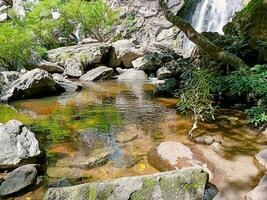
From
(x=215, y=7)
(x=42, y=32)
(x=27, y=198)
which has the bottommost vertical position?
(x=27, y=198)

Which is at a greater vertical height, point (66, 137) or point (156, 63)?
point (156, 63)

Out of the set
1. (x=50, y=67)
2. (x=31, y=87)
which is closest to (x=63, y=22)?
(x=50, y=67)

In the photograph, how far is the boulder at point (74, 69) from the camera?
18828 millimetres

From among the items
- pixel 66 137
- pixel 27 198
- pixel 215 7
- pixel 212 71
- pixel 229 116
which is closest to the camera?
pixel 27 198

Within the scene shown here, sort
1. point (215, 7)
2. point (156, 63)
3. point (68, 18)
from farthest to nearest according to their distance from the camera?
1. point (68, 18)
2. point (215, 7)
3. point (156, 63)

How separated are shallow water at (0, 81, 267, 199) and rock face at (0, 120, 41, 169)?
40cm

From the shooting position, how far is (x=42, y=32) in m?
23.3

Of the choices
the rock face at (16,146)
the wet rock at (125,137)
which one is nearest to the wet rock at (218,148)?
the wet rock at (125,137)

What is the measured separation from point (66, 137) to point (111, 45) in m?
14.2

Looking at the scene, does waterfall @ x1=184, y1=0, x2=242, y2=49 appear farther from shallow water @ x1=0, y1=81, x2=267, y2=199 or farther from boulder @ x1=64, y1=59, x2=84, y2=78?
shallow water @ x1=0, y1=81, x2=267, y2=199

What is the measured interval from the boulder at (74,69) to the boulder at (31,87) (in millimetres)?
5429

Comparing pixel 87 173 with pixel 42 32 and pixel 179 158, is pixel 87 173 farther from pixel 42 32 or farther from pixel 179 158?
pixel 42 32

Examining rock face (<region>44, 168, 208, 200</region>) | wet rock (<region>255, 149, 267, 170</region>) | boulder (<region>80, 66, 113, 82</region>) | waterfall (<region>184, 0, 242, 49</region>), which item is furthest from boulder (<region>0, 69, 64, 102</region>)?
waterfall (<region>184, 0, 242, 49</region>)

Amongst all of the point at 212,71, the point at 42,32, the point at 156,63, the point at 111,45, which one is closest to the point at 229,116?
the point at 212,71
